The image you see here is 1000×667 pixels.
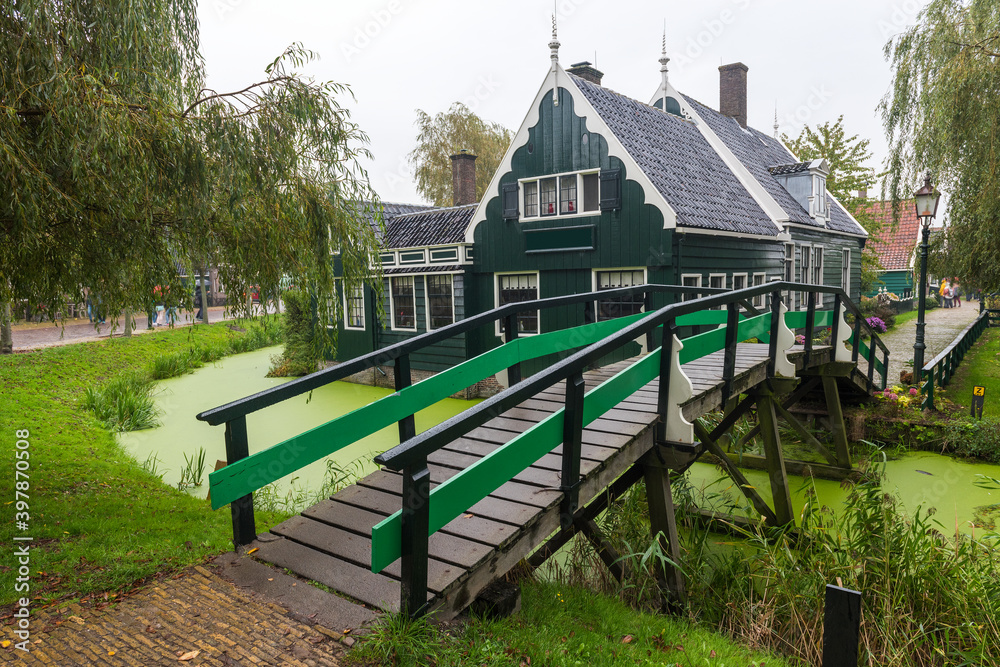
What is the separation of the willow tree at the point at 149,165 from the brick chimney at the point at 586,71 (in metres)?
9.60

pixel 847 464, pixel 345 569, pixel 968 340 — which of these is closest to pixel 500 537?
pixel 345 569

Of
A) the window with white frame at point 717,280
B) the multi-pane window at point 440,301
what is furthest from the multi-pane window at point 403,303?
the window with white frame at point 717,280

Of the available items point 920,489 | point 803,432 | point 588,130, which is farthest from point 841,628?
point 588,130

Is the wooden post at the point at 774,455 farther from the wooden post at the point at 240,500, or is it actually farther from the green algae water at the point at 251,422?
the wooden post at the point at 240,500

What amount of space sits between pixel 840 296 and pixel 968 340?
10274mm

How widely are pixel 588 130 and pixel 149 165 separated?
9.12m

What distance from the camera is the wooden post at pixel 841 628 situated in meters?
2.17

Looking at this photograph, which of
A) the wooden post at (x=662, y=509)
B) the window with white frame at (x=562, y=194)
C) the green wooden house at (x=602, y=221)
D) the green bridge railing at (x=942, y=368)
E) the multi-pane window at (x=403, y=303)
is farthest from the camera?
the multi-pane window at (x=403, y=303)

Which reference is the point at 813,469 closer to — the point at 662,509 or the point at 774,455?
the point at 774,455

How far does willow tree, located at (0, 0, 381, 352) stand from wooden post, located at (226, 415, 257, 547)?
81.3 inches

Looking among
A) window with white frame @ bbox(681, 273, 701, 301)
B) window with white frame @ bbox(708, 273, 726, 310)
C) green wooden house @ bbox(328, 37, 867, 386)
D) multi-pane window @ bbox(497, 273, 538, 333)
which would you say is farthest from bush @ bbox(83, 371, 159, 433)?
window with white frame @ bbox(708, 273, 726, 310)

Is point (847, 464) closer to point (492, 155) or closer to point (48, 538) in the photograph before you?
point (48, 538)

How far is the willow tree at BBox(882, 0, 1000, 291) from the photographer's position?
30.9 ft

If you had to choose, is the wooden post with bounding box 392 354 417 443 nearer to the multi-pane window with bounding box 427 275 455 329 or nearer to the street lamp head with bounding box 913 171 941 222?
the street lamp head with bounding box 913 171 941 222
